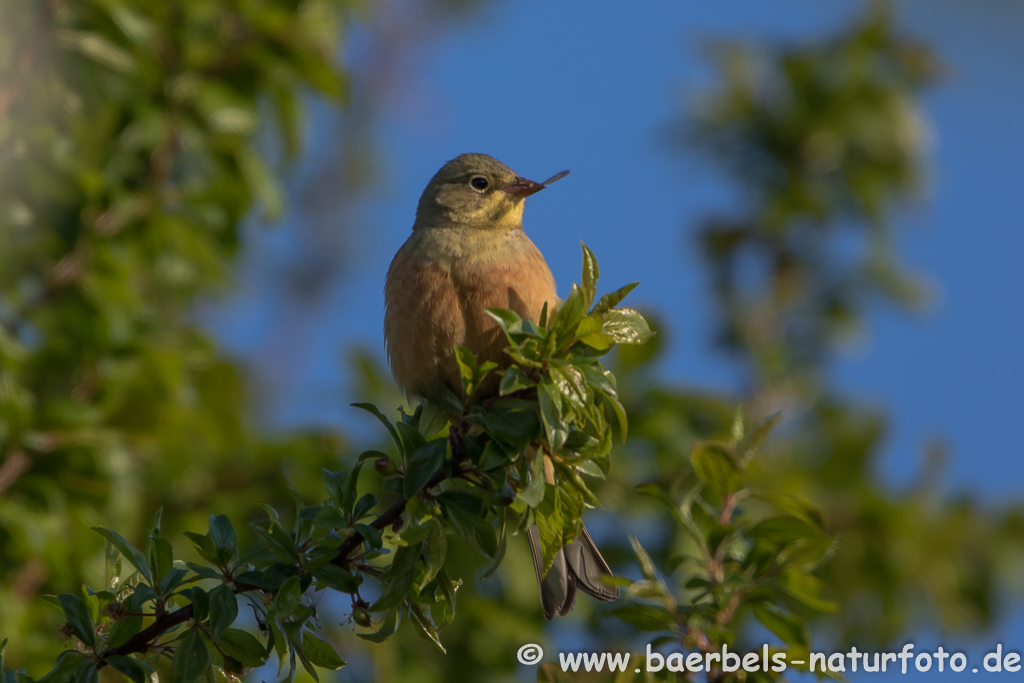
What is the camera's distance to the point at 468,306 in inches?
165

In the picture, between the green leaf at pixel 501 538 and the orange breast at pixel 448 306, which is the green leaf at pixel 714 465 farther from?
the orange breast at pixel 448 306

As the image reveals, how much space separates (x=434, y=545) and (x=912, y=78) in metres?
5.90

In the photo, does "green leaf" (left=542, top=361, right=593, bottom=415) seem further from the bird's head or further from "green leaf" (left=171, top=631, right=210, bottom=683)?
the bird's head

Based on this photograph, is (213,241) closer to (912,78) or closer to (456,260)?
(456,260)

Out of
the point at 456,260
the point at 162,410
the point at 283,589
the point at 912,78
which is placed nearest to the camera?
the point at 283,589

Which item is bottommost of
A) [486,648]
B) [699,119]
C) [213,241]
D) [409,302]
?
[486,648]

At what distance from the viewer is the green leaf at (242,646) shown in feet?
9.02

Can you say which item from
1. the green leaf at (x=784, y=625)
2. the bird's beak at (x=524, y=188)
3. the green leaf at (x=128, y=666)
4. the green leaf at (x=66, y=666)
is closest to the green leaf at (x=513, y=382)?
the green leaf at (x=784, y=625)

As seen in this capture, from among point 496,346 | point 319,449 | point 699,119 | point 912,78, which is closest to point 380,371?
point 319,449

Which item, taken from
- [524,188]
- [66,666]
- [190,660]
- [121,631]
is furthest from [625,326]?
[524,188]

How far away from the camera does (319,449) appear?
16.7 feet

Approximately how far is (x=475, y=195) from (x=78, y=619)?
3038 millimetres

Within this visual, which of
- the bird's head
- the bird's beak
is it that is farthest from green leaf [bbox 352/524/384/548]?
the bird's beak

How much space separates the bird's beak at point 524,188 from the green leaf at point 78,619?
295 cm
